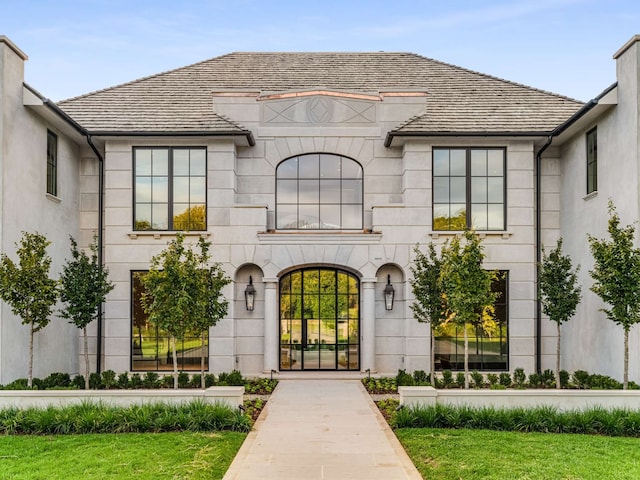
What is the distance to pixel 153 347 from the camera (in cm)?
1650

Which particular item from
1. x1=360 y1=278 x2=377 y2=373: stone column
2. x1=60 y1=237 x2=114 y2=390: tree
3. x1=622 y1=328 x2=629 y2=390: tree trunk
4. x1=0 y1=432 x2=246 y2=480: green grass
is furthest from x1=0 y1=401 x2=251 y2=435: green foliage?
x1=622 y1=328 x2=629 y2=390: tree trunk

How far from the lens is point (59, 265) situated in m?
15.8

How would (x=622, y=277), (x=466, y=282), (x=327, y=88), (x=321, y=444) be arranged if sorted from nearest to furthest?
(x=321, y=444) → (x=622, y=277) → (x=466, y=282) → (x=327, y=88)

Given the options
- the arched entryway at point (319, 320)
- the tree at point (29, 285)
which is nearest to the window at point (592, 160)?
the arched entryway at point (319, 320)

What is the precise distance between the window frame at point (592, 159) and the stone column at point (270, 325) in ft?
31.0

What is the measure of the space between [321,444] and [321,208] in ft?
31.1

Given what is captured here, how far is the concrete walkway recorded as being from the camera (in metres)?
7.83

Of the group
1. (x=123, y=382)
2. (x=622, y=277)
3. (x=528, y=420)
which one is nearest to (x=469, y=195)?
(x=622, y=277)

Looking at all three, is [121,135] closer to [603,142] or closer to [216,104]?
[216,104]

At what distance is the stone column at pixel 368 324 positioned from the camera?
16531 millimetres

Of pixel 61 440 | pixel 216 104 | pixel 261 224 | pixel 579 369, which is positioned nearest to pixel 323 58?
pixel 216 104

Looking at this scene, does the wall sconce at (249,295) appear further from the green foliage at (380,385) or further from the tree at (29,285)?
the tree at (29,285)

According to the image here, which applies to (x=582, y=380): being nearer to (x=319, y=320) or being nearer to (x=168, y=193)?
(x=319, y=320)

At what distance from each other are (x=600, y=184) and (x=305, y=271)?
8.80 metres
